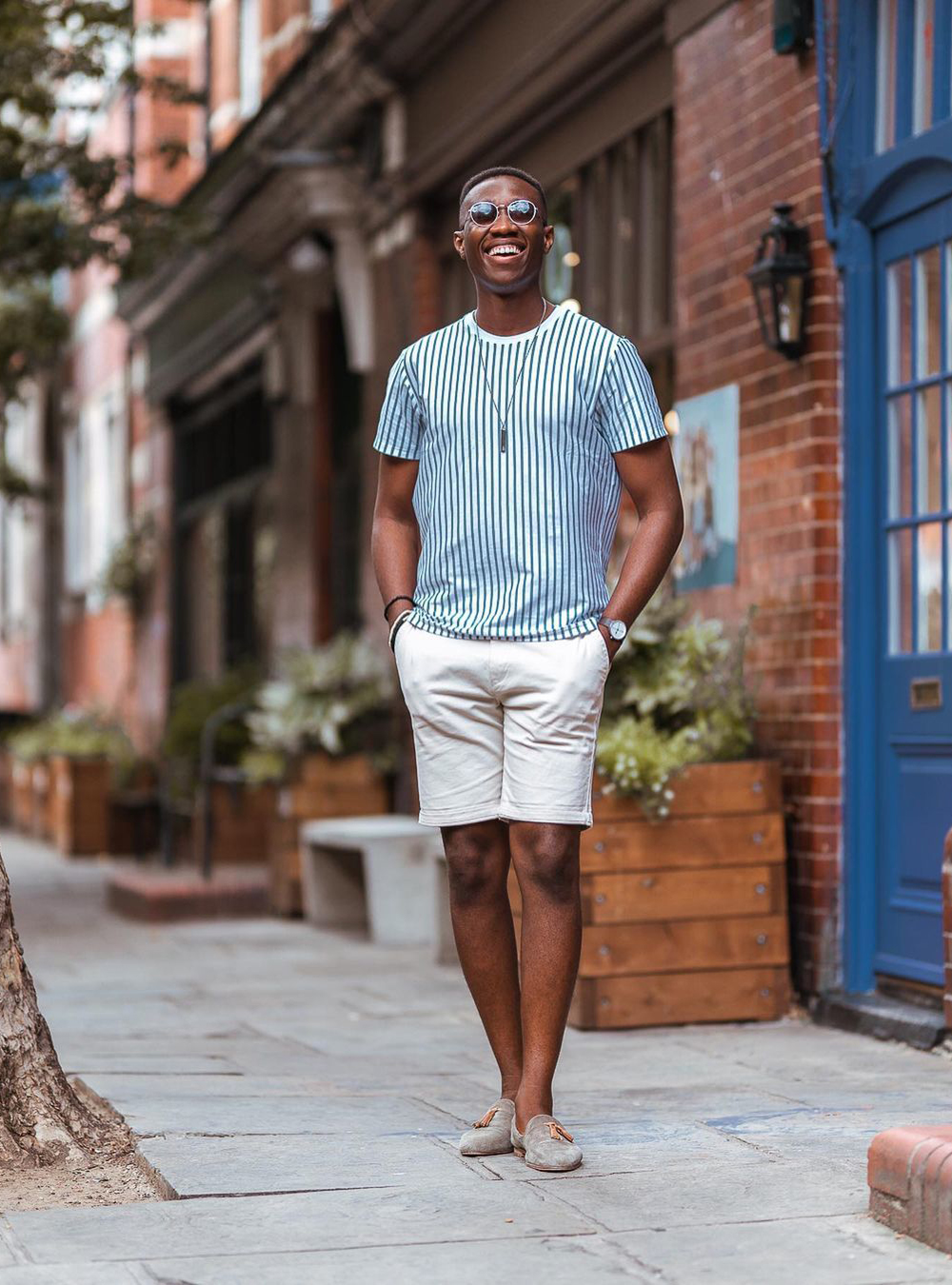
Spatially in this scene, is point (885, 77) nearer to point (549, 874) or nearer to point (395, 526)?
point (395, 526)

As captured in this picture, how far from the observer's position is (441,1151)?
4328 millimetres

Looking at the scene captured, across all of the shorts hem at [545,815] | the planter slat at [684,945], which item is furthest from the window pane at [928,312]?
the shorts hem at [545,815]

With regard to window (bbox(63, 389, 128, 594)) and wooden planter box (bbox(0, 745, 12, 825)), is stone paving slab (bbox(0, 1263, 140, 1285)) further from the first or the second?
wooden planter box (bbox(0, 745, 12, 825))

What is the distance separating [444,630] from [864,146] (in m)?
3.05

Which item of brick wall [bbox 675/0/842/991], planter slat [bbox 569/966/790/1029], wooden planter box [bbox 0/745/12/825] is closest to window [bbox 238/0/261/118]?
wooden planter box [bbox 0/745/12/825]

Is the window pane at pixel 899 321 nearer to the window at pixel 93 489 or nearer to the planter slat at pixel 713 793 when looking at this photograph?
the planter slat at pixel 713 793

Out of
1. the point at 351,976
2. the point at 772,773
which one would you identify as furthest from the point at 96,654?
the point at 772,773

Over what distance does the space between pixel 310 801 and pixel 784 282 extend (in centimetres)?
456

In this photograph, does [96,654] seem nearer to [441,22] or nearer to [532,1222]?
[441,22]

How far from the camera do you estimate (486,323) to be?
4.39m

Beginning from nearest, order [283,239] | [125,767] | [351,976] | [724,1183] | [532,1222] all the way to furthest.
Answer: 1. [532,1222]
2. [724,1183]
3. [351,976]
4. [283,239]
5. [125,767]

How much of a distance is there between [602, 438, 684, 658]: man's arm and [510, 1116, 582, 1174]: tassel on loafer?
3.16 ft

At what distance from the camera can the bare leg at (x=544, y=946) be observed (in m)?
4.20

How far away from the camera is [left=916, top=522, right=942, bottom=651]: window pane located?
623cm
